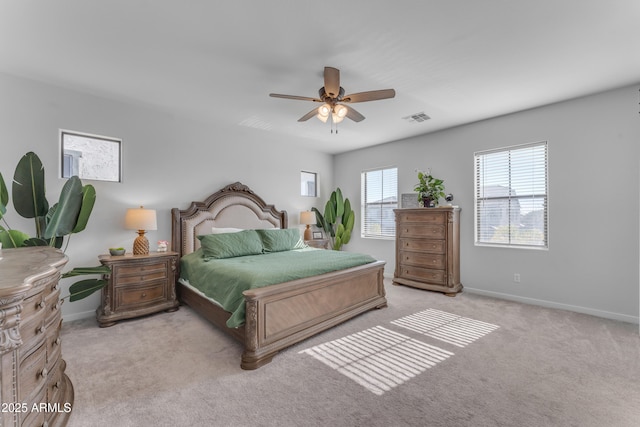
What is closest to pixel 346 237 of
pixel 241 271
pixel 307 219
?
pixel 307 219

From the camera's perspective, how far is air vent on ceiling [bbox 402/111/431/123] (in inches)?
161

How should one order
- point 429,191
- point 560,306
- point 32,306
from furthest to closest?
point 429,191, point 560,306, point 32,306

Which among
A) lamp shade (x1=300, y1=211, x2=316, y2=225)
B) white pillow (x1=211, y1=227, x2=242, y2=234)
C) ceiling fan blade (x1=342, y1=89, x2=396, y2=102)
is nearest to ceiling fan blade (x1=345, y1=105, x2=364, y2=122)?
ceiling fan blade (x1=342, y1=89, x2=396, y2=102)

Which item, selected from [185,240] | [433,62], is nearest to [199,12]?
[433,62]

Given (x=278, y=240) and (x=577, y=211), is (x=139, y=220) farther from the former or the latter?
(x=577, y=211)

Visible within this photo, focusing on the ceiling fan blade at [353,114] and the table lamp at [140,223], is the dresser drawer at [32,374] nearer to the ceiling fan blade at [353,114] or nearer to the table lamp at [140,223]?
the table lamp at [140,223]

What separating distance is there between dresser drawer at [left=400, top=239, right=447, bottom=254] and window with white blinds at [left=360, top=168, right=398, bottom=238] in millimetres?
807

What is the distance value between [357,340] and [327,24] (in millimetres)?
2829

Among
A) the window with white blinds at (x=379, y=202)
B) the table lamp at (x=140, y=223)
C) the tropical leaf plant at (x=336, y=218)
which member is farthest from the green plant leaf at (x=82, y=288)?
the window with white blinds at (x=379, y=202)

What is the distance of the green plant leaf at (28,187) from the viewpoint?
2.44m

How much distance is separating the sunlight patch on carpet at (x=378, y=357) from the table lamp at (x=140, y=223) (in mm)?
2393

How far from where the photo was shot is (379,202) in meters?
5.88

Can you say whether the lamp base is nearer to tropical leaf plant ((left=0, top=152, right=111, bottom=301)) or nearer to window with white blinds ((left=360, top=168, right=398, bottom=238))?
tropical leaf plant ((left=0, top=152, right=111, bottom=301))

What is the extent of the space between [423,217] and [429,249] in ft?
1.73
